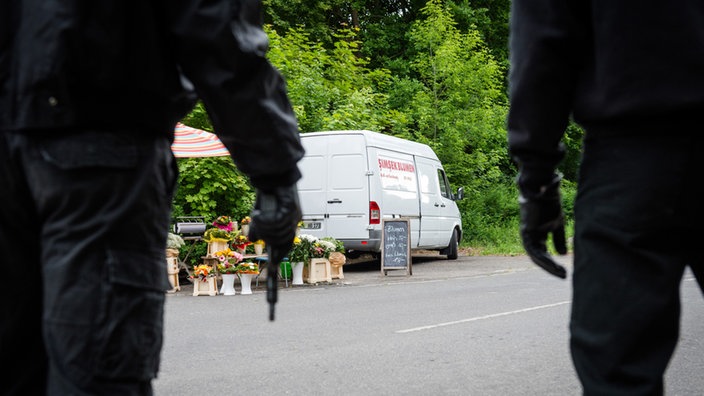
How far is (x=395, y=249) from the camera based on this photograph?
14461mm

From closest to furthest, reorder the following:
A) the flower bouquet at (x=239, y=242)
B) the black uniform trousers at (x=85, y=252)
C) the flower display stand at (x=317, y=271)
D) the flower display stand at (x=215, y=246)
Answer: the black uniform trousers at (x=85, y=252) < the flower display stand at (x=215, y=246) < the flower bouquet at (x=239, y=242) < the flower display stand at (x=317, y=271)

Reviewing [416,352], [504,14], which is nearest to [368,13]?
[504,14]

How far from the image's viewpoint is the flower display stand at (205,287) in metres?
11.4

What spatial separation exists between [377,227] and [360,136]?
5.49 feet

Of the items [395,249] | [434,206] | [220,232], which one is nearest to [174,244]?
[220,232]

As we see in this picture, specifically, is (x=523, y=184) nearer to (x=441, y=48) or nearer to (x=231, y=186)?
(x=231, y=186)

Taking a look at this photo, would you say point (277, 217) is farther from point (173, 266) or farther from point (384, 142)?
point (384, 142)

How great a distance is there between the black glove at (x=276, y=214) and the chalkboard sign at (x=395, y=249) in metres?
12.3

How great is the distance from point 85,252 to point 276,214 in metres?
0.49

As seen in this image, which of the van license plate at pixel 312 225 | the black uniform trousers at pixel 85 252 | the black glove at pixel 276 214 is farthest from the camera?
the van license plate at pixel 312 225

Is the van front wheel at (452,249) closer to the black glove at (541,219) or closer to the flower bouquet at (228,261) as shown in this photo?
the flower bouquet at (228,261)

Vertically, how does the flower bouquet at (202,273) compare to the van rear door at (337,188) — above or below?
below

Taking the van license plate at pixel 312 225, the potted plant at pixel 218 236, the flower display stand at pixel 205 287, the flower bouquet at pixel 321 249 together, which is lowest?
the flower display stand at pixel 205 287

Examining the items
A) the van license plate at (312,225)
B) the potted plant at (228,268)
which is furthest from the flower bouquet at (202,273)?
the van license plate at (312,225)
